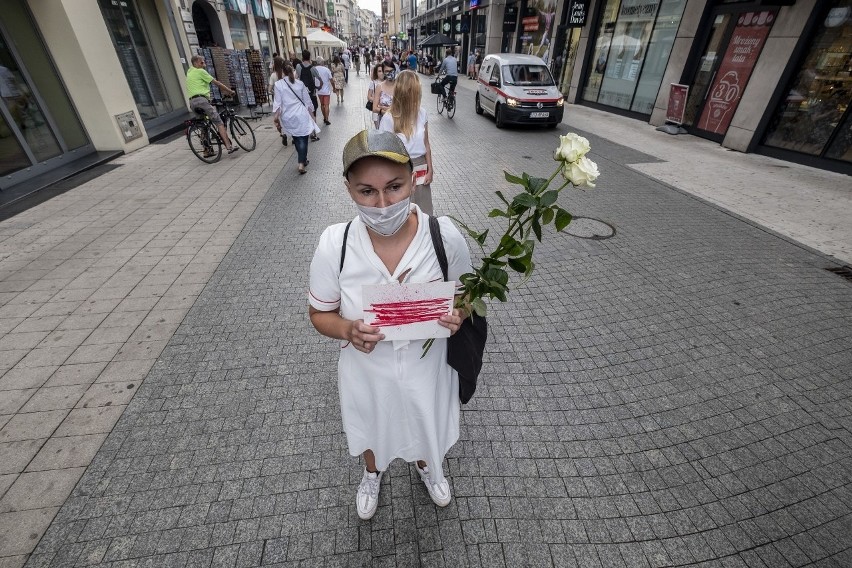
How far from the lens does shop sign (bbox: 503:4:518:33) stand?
73.6 ft

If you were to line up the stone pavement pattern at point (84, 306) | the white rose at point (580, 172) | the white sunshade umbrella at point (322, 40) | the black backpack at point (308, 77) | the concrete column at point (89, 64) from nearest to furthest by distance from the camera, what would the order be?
1. the white rose at point (580, 172)
2. the stone pavement pattern at point (84, 306)
3. the concrete column at point (89, 64)
4. the black backpack at point (308, 77)
5. the white sunshade umbrella at point (322, 40)

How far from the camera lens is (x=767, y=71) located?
900 centimetres

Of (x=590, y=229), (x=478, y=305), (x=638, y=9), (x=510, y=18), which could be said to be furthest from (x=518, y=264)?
(x=510, y=18)

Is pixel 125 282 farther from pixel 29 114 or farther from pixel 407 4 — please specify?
pixel 407 4

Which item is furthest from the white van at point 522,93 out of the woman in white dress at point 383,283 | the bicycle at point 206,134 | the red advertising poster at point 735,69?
the woman in white dress at point 383,283

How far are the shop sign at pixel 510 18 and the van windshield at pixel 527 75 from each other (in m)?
13.3

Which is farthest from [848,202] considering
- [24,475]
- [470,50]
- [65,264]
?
[470,50]

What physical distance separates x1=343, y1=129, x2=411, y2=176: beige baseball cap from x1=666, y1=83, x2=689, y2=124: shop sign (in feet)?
43.1

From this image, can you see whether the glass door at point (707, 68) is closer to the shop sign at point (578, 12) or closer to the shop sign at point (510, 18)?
the shop sign at point (578, 12)

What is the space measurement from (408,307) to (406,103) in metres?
3.41

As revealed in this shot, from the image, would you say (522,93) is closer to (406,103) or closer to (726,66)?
(726,66)

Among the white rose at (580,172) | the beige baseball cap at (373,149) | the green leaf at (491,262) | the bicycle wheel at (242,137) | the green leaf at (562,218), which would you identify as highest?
Result: the beige baseball cap at (373,149)

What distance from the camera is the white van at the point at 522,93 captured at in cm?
1162

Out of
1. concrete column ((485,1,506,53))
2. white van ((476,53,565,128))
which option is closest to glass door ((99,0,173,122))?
white van ((476,53,565,128))
